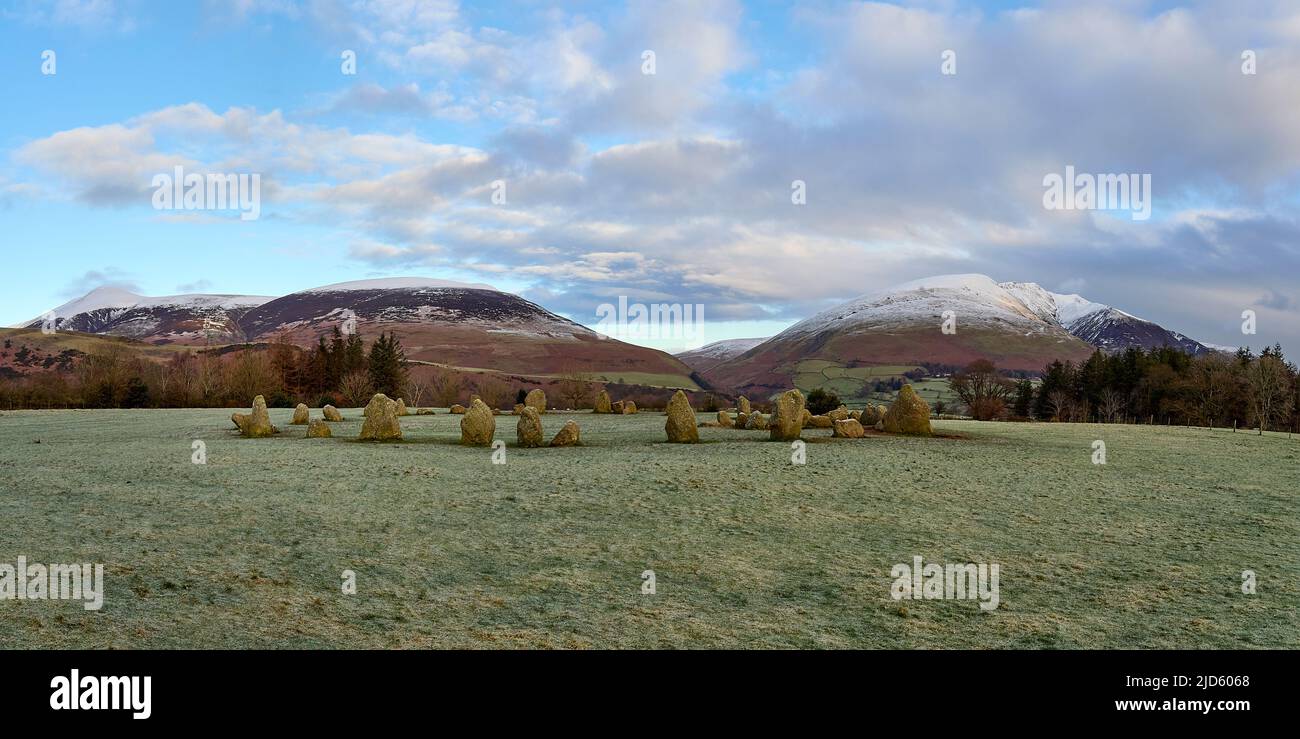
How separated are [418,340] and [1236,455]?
550ft

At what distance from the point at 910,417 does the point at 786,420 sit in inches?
196

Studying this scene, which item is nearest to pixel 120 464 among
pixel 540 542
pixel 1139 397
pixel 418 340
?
pixel 540 542

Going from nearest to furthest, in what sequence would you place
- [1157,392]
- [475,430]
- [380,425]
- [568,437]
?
[475,430] → [568,437] → [380,425] → [1157,392]

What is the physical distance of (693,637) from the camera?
6660 mm

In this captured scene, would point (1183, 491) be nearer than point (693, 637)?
No

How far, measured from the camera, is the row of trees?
46469mm

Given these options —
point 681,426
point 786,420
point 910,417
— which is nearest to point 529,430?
point 681,426

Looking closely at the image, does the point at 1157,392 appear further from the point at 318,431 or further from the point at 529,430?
the point at 318,431

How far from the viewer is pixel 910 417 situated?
83.2ft

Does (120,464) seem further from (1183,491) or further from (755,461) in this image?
(1183,491)

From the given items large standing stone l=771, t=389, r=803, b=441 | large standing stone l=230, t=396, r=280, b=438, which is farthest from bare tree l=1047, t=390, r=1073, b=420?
large standing stone l=230, t=396, r=280, b=438

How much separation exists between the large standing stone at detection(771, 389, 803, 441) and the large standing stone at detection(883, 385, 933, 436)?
4.08 meters

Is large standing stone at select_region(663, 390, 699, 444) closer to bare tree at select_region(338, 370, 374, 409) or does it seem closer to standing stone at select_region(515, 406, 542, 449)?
standing stone at select_region(515, 406, 542, 449)
